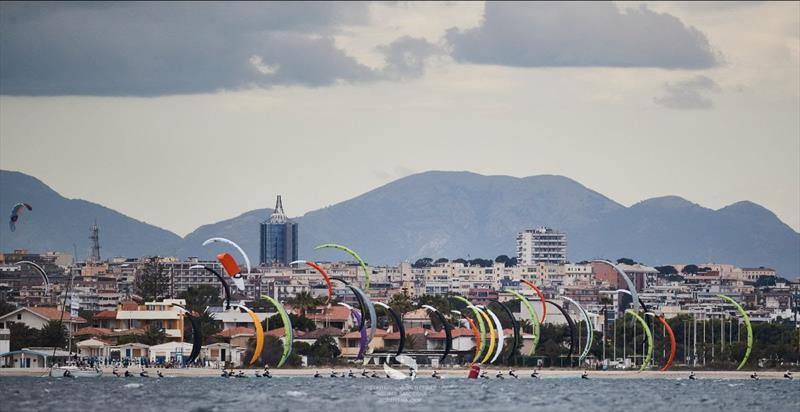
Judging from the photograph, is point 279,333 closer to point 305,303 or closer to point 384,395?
point 305,303

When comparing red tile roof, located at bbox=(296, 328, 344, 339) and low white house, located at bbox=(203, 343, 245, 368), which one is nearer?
low white house, located at bbox=(203, 343, 245, 368)

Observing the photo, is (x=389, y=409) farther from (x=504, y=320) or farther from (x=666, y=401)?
(x=504, y=320)

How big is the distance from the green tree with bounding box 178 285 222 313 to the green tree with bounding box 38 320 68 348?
1980cm

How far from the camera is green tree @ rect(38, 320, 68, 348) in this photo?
440 ft

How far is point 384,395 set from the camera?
308ft

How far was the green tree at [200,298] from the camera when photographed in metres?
167

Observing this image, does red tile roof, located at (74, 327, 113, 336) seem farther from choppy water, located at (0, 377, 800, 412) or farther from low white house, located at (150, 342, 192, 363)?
choppy water, located at (0, 377, 800, 412)

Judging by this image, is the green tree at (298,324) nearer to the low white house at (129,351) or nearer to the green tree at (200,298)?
the green tree at (200,298)

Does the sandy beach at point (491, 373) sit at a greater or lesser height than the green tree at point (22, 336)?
lesser

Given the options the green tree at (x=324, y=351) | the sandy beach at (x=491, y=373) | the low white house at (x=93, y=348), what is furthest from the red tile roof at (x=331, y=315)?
the sandy beach at (x=491, y=373)

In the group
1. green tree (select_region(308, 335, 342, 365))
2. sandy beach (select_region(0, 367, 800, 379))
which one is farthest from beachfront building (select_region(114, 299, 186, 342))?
sandy beach (select_region(0, 367, 800, 379))

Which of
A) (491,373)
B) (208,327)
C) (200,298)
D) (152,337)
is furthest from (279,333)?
(200,298)

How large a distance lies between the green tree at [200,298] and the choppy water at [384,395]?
4823 cm

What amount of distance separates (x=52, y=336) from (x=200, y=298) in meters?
39.8
